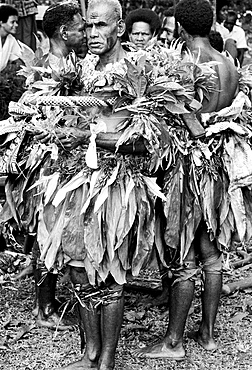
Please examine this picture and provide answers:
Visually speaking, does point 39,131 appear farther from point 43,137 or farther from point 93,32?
point 93,32

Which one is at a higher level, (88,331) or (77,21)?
(77,21)

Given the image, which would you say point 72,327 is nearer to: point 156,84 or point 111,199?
point 111,199

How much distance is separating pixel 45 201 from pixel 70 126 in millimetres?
415

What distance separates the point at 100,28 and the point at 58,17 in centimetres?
95

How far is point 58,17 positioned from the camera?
4.96 m

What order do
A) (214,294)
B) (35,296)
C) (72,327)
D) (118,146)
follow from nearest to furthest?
(118,146), (214,294), (72,327), (35,296)

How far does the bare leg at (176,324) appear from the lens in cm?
443

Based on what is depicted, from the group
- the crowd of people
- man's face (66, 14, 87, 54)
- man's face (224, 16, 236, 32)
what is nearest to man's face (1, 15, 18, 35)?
man's face (224, 16, 236, 32)

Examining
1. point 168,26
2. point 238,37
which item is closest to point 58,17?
point 168,26

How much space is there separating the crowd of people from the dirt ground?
11 centimetres

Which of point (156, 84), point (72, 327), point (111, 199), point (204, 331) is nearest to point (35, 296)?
point (72, 327)

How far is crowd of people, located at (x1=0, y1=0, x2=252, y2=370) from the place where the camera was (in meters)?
3.95

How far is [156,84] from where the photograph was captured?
3.95m

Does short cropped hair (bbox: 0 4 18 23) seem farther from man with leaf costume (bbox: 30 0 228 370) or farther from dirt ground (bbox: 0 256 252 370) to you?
man with leaf costume (bbox: 30 0 228 370)
